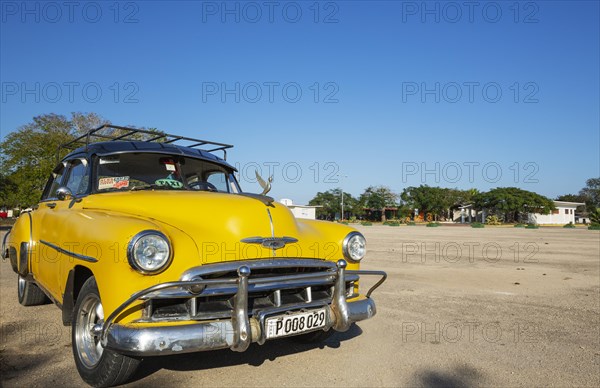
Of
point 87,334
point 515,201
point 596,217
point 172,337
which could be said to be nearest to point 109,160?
point 87,334

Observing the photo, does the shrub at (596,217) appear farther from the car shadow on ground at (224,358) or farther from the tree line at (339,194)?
the car shadow on ground at (224,358)

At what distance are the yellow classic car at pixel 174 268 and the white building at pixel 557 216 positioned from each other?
66087 millimetres

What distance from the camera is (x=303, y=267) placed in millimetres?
3072

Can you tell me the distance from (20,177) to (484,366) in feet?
86.2

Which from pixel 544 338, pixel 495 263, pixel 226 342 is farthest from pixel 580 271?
pixel 226 342

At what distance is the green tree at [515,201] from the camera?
56906 mm

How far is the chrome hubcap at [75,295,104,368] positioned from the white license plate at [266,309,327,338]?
1.24 m

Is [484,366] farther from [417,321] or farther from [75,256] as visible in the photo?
[75,256]

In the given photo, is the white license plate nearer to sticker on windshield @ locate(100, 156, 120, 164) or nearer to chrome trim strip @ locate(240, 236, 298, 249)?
chrome trim strip @ locate(240, 236, 298, 249)

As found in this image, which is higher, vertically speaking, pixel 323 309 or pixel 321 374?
pixel 323 309

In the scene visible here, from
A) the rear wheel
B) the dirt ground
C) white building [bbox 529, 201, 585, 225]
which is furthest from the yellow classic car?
white building [bbox 529, 201, 585, 225]

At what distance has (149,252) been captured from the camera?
102 inches

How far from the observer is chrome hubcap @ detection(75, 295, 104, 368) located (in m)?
3.00

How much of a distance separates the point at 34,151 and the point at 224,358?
84.1 ft
